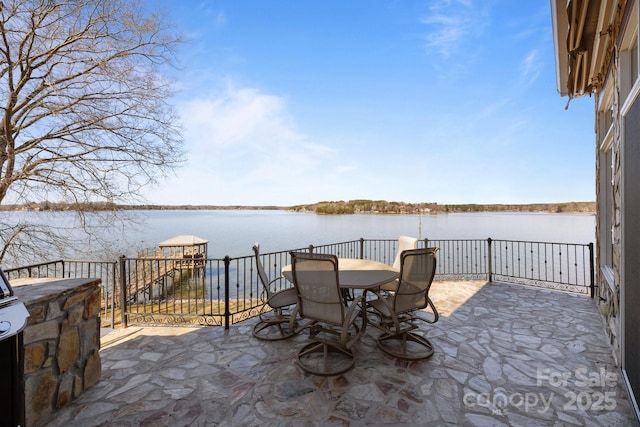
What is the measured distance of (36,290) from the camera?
76.8 inches

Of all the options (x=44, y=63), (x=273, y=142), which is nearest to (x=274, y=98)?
(x=273, y=142)

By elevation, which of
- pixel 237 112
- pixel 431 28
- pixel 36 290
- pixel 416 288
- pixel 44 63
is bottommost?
pixel 416 288

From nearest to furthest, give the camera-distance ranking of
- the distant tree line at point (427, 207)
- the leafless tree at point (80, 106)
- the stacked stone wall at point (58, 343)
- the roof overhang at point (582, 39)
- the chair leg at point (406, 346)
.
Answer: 1. the stacked stone wall at point (58, 343)
2. the roof overhang at point (582, 39)
3. the chair leg at point (406, 346)
4. the leafless tree at point (80, 106)
5. the distant tree line at point (427, 207)

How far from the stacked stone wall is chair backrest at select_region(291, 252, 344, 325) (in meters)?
1.72

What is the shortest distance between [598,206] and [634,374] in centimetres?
266

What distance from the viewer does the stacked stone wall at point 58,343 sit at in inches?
69.4

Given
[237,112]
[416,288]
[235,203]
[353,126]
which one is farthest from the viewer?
[235,203]

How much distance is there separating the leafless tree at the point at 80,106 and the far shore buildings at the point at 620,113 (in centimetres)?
736

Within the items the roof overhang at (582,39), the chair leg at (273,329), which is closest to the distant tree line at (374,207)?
the roof overhang at (582,39)

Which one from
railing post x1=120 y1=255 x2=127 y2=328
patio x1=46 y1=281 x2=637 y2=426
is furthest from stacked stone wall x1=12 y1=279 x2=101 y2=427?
railing post x1=120 y1=255 x2=127 y2=328

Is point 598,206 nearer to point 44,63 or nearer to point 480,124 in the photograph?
point 480,124

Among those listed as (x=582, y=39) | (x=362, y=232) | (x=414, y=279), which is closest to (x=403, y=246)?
(x=414, y=279)

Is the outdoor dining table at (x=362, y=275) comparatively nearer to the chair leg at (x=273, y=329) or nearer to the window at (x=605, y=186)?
the chair leg at (x=273, y=329)

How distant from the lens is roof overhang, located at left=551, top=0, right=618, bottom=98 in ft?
7.19
